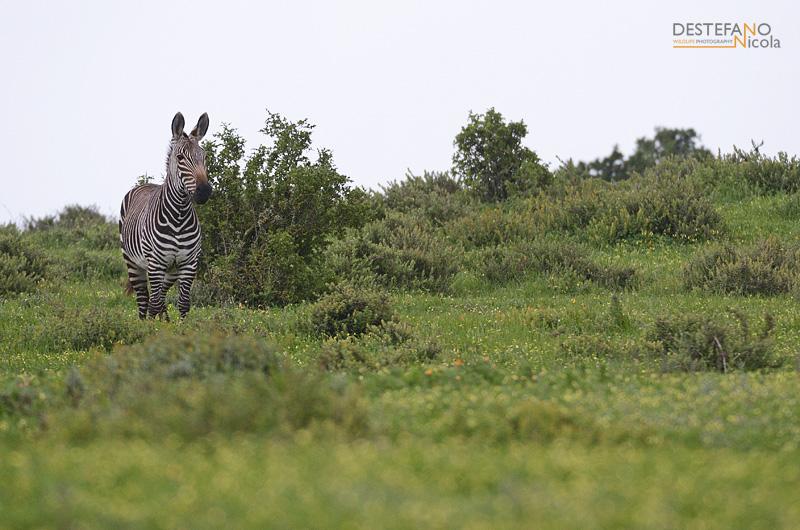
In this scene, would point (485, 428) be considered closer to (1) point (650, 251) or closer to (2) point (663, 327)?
(2) point (663, 327)

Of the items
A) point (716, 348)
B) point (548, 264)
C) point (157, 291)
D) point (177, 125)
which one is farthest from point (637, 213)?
point (716, 348)

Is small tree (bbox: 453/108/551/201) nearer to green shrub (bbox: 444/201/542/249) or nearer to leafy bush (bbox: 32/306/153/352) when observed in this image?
green shrub (bbox: 444/201/542/249)

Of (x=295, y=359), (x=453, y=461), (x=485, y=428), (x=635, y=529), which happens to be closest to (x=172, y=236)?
(x=295, y=359)

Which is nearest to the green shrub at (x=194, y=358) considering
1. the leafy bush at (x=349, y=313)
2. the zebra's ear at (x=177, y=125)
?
the leafy bush at (x=349, y=313)

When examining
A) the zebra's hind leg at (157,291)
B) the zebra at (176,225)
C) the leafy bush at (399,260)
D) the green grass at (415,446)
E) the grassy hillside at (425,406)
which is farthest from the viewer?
the leafy bush at (399,260)

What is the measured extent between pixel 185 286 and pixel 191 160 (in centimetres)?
213

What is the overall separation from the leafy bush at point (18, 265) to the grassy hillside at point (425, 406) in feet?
2.24

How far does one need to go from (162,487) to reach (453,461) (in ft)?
5.94

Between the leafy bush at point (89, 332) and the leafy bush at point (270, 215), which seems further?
the leafy bush at point (270, 215)

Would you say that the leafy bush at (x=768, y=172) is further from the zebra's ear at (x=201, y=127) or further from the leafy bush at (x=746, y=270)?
the zebra's ear at (x=201, y=127)

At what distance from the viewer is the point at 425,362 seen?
13250mm

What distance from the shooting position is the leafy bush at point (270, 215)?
20.1 metres

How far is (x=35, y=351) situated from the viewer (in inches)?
608

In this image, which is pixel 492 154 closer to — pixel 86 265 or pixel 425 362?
pixel 86 265
